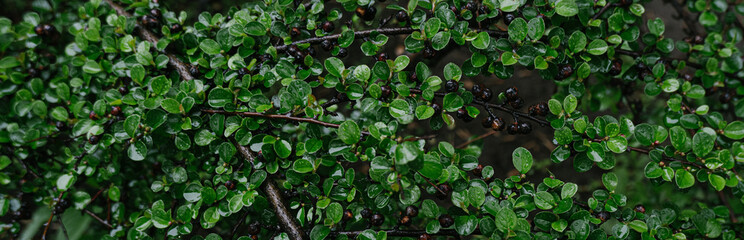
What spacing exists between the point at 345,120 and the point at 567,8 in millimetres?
727

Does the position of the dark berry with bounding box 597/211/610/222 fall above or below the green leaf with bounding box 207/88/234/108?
below

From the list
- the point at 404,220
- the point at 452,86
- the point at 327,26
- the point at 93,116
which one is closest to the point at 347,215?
the point at 404,220

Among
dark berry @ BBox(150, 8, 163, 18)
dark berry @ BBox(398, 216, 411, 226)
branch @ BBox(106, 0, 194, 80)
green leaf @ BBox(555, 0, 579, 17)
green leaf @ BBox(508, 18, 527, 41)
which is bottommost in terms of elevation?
dark berry @ BBox(398, 216, 411, 226)

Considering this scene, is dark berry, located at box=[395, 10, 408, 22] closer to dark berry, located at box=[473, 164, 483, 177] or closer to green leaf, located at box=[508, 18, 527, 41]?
green leaf, located at box=[508, 18, 527, 41]

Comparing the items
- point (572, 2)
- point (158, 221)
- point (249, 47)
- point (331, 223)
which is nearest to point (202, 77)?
point (249, 47)

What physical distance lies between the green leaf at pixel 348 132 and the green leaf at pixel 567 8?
2.31 feet

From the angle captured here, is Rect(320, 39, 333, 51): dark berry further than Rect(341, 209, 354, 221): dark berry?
Yes

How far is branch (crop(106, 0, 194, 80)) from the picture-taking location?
4.66 feet

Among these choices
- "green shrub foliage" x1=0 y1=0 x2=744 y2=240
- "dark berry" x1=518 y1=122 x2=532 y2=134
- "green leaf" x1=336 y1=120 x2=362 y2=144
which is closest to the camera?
"green leaf" x1=336 y1=120 x2=362 y2=144

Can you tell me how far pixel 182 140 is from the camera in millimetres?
1253

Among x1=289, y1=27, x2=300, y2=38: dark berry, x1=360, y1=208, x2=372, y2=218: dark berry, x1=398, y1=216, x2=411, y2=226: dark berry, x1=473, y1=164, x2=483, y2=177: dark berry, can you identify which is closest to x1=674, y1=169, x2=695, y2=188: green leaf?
x1=473, y1=164, x2=483, y2=177: dark berry

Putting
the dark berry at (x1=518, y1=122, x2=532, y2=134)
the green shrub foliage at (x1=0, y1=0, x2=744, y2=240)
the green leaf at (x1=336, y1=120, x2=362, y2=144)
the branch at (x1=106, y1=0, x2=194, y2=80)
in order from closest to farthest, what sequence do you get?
the green leaf at (x1=336, y1=120, x2=362, y2=144) < the green shrub foliage at (x1=0, y1=0, x2=744, y2=240) < the dark berry at (x1=518, y1=122, x2=532, y2=134) < the branch at (x1=106, y1=0, x2=194, y2=80)

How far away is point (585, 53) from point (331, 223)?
3.10ft

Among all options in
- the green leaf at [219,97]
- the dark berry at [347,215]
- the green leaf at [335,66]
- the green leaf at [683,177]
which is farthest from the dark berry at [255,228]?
the green leaf at [683,177]
